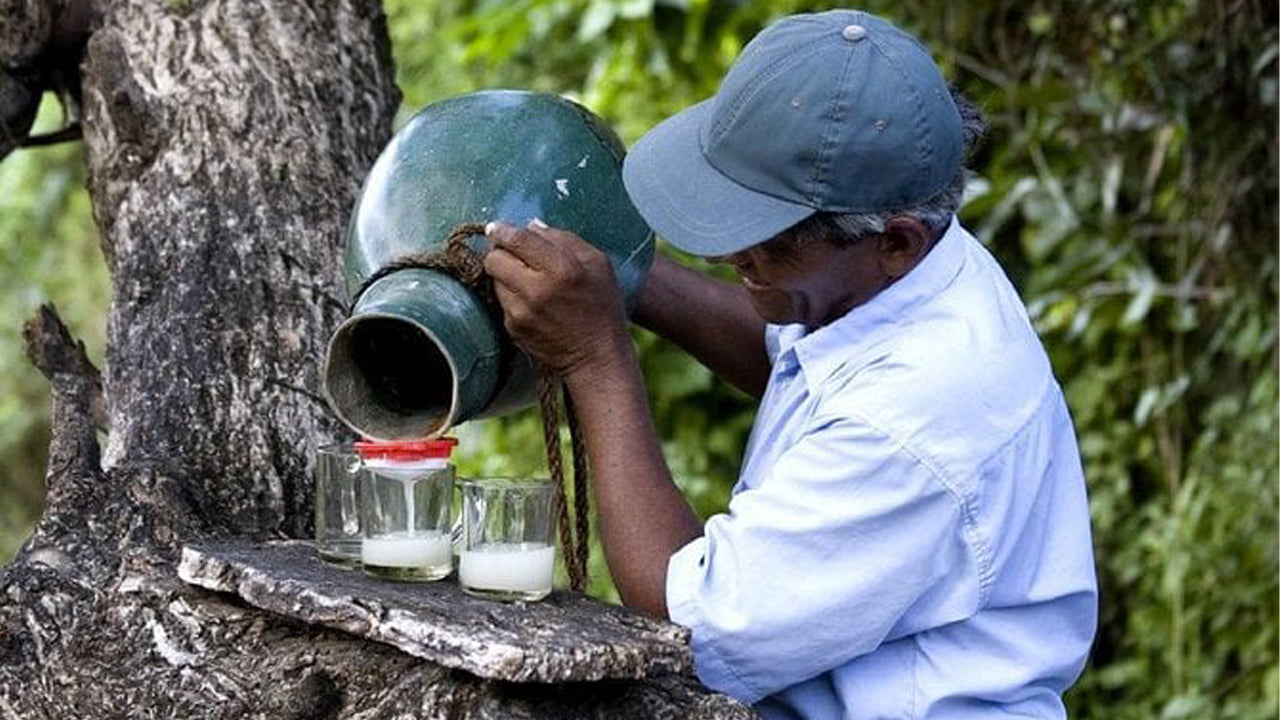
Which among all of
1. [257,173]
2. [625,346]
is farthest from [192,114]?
[625,346]

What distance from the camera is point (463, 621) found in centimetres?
193

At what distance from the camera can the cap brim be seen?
2.02m

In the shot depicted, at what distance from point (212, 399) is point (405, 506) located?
0.55 metres

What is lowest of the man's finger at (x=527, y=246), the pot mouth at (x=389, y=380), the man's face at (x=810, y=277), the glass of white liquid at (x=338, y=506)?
the glass of white liquid at (x=338, y=506)

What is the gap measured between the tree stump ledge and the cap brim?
391 mm

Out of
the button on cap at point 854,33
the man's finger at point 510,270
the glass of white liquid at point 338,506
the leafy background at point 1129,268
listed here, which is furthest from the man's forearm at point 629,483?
the leafy background at point 1129,268

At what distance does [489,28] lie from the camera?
14.9 ft

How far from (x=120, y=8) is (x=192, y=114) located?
24cm

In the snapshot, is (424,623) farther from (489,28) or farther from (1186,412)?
(1186,412)

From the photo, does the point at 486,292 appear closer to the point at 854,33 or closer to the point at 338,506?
the point at 338,506

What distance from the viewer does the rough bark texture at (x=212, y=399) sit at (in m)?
2.04

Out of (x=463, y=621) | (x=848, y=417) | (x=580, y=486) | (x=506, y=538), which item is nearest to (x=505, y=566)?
(x=506, y=538)

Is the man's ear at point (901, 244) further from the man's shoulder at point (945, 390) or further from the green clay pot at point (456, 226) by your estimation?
the green clay pot at point (456, 226)

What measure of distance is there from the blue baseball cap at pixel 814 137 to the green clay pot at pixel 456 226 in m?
0.19
